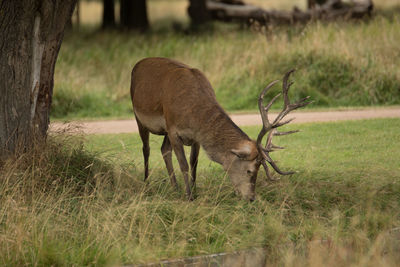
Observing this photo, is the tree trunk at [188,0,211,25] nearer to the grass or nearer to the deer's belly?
the grass

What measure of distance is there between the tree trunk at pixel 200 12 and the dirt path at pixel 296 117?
14.1 meters

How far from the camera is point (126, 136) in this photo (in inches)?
494

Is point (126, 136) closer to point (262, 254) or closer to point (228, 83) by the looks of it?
point (228, 83)

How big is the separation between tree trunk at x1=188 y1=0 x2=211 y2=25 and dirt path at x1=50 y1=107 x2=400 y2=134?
46.2 feet

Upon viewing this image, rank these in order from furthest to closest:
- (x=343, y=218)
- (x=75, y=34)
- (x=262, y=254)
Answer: (x=75, y=34), (x=343, y=218), (x=262, y=254)

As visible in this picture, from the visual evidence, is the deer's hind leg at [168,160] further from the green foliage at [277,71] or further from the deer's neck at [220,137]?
the green foliage at [277,71]

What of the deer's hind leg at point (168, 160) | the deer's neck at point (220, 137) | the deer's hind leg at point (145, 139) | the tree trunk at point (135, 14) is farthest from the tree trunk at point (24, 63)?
the tree trunk at point (135, 14)

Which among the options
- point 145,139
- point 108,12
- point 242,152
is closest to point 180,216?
point 242,152

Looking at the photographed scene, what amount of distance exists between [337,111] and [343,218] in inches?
289

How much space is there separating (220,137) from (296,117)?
6.37m

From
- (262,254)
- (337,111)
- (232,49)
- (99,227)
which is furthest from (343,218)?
(232,49)

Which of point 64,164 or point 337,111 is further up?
point 64,164

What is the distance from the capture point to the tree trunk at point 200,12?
91.6ft

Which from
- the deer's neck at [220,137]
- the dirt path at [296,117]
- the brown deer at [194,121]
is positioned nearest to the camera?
the brown deer at [194,121]
